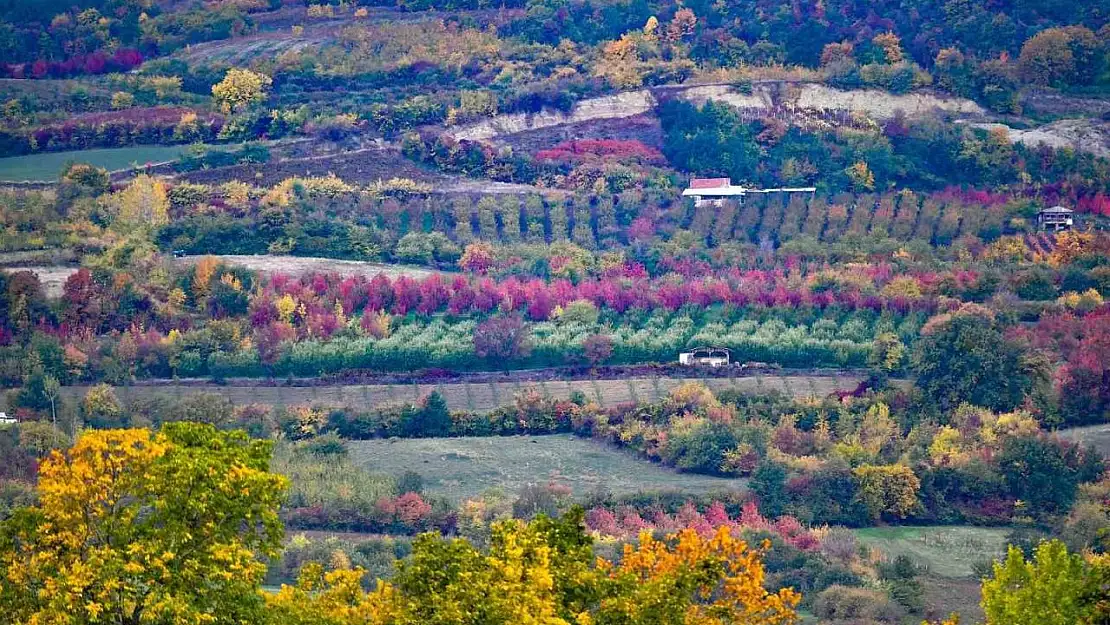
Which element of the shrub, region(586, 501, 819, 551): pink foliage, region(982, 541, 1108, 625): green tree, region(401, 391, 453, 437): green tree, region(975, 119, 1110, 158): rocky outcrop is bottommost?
region(975, 119, 1110, 158): rocky outcrop

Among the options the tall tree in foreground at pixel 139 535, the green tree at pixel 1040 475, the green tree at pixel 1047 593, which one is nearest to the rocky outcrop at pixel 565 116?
the green tree at pixel 1040 475

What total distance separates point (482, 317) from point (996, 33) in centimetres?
3189

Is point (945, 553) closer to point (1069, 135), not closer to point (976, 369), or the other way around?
point (976, 369)

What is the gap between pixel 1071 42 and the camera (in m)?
84.9

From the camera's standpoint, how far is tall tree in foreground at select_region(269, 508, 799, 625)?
3050 centimetres

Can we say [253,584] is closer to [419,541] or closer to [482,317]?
[419,541]

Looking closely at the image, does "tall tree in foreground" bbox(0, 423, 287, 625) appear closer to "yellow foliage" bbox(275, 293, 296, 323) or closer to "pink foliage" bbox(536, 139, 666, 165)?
"yellow foliage" bbox(275, 293, 296, 323)

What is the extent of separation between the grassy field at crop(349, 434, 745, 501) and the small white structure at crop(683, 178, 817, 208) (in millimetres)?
20436

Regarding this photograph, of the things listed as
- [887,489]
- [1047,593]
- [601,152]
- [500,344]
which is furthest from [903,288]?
[1047,593]

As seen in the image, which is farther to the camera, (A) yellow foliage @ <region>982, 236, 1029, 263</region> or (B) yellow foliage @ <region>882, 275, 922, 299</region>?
(A) yellow foliage @ <region>982, 236, 1029, 263</region>

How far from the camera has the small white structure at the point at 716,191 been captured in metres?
75.1

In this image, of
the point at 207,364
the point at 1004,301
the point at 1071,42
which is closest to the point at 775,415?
the point at 1004,301

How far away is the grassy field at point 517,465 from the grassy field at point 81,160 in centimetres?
2464

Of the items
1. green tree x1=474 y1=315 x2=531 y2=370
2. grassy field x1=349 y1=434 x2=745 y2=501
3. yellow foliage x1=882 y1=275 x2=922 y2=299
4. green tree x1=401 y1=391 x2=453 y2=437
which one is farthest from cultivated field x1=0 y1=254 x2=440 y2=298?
yellow foliage x1=882 y1=275 x2=922 y2=299
